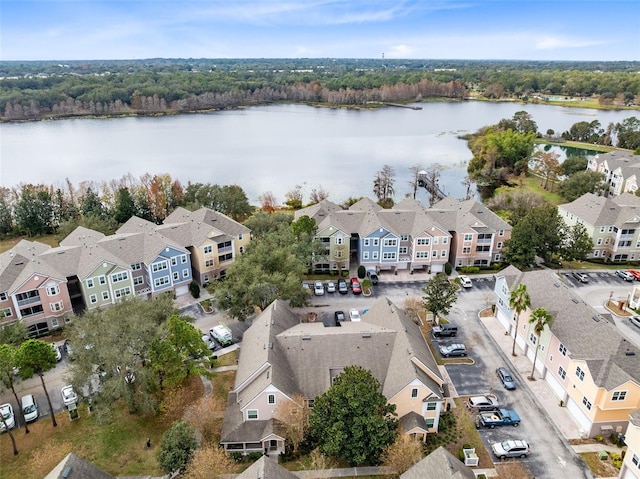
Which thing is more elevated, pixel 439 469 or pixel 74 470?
pixel 74 470

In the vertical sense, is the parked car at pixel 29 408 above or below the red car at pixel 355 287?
below

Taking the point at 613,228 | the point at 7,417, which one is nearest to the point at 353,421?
the point at 7,417

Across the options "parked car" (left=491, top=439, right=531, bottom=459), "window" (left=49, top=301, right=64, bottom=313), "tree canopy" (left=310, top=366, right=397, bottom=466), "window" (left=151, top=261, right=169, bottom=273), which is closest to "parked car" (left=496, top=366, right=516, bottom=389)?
"parked car" (left=491, top=439, right=531, bottom=459)

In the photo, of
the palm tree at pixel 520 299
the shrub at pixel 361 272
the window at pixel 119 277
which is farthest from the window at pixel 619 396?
the window at pixel 119 277

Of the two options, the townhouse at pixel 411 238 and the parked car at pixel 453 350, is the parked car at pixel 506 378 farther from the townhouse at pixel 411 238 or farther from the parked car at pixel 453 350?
the townhouse at pixel 411 238

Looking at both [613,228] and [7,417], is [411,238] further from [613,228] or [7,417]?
[7,417]

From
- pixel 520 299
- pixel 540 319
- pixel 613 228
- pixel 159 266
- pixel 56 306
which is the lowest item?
pixel 56 306

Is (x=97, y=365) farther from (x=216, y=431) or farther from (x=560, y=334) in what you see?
(x=560, y=334)
